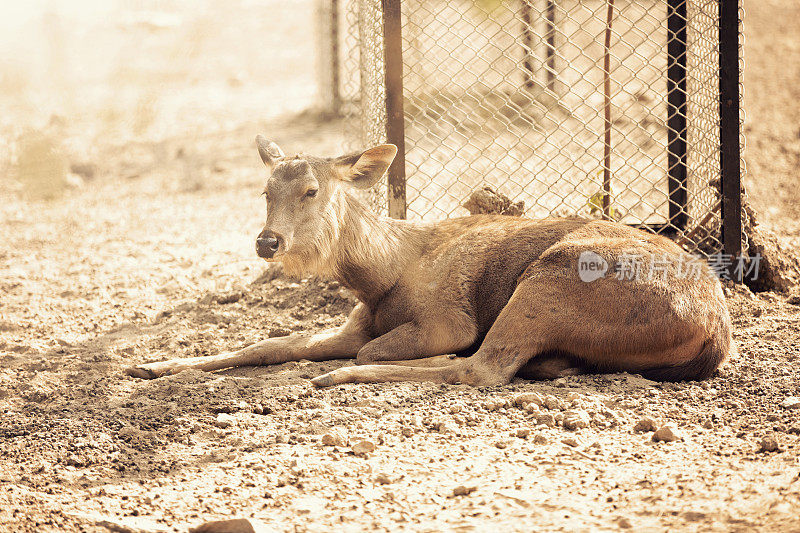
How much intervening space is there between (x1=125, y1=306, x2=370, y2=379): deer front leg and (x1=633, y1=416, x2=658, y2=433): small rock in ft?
6.12

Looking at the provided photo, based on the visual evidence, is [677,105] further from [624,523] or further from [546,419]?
[624,523]

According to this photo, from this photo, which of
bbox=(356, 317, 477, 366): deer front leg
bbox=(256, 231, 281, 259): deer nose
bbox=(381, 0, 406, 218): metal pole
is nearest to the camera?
bbox=(256, 231, 281, 259): deer nose

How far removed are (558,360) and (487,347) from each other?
1.31 ft

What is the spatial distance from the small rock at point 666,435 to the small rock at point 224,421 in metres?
1.95

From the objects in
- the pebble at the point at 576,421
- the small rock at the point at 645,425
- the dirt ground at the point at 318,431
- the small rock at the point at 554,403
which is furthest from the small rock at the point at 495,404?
the small rock at the point at 645,425

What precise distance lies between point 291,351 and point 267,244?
73 centimetres

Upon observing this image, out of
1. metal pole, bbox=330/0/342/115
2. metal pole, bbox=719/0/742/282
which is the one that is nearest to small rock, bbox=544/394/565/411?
metal pole, bbox=719/0/742/282

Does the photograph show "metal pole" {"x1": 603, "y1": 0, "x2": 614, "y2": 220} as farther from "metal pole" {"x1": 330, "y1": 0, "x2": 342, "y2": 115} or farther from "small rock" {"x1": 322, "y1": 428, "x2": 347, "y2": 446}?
"metal pole" {"x1": 330, "y1": 0, "x2": 342, "y2": 115}

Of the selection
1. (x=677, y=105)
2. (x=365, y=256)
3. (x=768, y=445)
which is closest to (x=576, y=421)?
(x=768, y=445)

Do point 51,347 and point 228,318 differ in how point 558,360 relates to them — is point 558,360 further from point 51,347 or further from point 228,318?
point 51,347

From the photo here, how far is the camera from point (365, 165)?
5180 mm

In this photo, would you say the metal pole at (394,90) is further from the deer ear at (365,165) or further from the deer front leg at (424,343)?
the deer front leg at (424,343)

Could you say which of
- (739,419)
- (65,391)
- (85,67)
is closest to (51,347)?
(65,391)

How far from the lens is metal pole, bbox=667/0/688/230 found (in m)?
5.97
